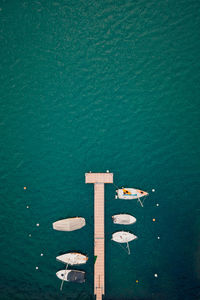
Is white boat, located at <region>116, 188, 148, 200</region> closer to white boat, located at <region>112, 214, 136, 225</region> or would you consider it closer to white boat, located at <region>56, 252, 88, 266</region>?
white boat, located at <region>112, 214, 136, 225</region>

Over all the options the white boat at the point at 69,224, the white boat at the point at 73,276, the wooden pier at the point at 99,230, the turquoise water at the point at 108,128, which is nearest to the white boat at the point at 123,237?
the turquoise water at the point at 108,128

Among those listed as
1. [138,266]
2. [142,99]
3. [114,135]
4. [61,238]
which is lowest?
[138,266]

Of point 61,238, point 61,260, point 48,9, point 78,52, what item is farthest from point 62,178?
point 48,9

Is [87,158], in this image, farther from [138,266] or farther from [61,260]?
[138,266]

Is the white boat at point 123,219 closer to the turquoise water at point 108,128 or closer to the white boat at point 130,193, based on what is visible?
the turquoise water at point 108,128

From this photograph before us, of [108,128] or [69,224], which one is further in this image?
[108,128]

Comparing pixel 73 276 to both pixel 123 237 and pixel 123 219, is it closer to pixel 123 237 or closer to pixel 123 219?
pixel 123 237

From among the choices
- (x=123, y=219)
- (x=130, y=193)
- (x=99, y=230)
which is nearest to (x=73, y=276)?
(x=99, y=230)
